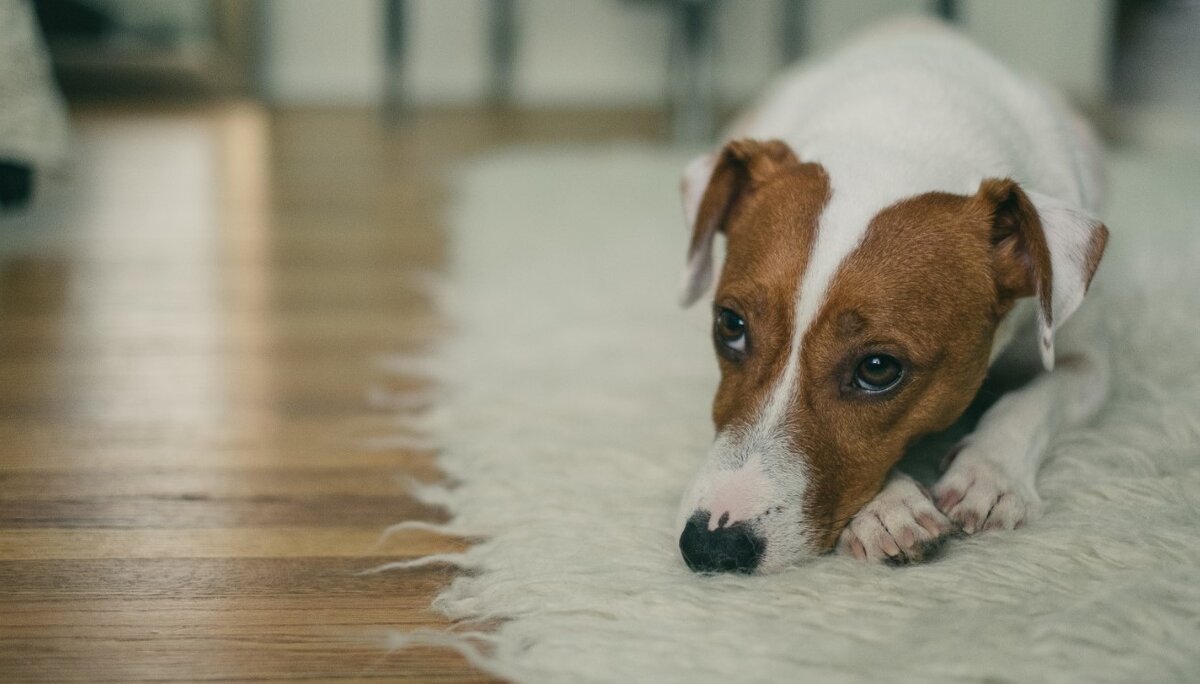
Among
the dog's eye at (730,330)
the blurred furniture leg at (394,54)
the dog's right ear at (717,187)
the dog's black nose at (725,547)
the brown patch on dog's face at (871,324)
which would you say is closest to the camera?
the dog's black nose at (725,547)

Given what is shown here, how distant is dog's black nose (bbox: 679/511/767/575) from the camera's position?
1.12 meters

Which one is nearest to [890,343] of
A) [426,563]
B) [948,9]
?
[426,563]

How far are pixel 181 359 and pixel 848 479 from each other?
1.24 meters

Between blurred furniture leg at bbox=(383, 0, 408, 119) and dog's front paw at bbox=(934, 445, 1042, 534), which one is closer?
dog's front paw at bbox=(934, 445, 1042, 534)

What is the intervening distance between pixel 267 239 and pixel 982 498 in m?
2.13

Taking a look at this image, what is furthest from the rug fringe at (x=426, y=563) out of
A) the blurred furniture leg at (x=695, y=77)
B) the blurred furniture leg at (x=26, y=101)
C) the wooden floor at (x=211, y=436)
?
the blurred furniture leg at (x=695, y=77)

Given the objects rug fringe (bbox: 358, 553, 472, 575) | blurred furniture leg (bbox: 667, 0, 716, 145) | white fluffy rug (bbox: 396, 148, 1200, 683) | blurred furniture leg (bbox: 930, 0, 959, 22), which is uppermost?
blurred furniture leg (bbox: 930, 0, 959, 22)

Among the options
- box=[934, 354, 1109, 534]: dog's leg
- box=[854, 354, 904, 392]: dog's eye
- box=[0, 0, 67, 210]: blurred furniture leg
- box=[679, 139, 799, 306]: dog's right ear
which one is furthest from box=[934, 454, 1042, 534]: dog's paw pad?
box=[0, 0, 67, 210]: blurred furniture leg

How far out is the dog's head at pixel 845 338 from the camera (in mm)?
1145

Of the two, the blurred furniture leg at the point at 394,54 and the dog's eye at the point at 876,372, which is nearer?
the dog's eye at the point at 876,372

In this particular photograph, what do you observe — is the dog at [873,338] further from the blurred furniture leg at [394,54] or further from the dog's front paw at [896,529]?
the blurred furniture leg at [394,54]

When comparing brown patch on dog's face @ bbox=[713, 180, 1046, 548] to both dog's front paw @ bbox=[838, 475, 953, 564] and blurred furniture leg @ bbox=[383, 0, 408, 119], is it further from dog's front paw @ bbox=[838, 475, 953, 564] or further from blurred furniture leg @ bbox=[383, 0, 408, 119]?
blurred furniture leg @ bbox=[383, 0, 408, 119]

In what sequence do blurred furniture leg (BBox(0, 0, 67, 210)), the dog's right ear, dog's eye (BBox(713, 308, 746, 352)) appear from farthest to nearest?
blurred furniture leg (BBox(0, 0, 67, 210))
the dog's right ear
dog's eye (BBox(713, 308, 746, 352))

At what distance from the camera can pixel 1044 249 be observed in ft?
4.17
